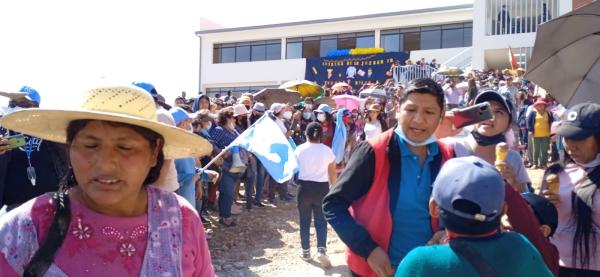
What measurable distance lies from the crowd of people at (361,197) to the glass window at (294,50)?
29311mm

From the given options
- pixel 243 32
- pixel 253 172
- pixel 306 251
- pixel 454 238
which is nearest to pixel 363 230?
pixel 454 238

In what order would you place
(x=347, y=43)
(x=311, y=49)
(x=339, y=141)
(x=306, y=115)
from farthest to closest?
1. (x=311, y=49)
2. (x=347, y=43)
3. (x=306, y=115)
4. (x=339, y=141)

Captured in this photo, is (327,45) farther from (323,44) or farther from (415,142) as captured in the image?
(415,142)

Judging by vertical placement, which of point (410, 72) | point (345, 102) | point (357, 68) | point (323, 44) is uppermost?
point (323, 44)

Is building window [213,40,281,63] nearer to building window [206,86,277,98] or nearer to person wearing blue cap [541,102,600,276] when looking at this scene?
building window [206,86,277,98]

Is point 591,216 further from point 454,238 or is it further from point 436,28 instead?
point 436,28

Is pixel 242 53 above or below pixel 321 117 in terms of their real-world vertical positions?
above

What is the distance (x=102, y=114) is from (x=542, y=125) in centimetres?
1191

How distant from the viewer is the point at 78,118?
66.6 inches

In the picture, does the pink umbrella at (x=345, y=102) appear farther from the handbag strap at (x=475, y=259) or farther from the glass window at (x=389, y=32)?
the glass window at (x=389, y=32)

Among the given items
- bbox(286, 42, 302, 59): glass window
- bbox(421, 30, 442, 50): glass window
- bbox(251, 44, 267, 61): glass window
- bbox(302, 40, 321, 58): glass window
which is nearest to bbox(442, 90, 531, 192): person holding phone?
bbox(421, 30, 442, 50): glass window

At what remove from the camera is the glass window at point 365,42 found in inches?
1209

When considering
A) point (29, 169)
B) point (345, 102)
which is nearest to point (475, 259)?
point (29, 169)

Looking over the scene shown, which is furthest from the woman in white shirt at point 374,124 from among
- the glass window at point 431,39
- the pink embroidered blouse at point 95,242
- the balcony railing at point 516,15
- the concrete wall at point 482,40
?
the glass window at point 431,39
